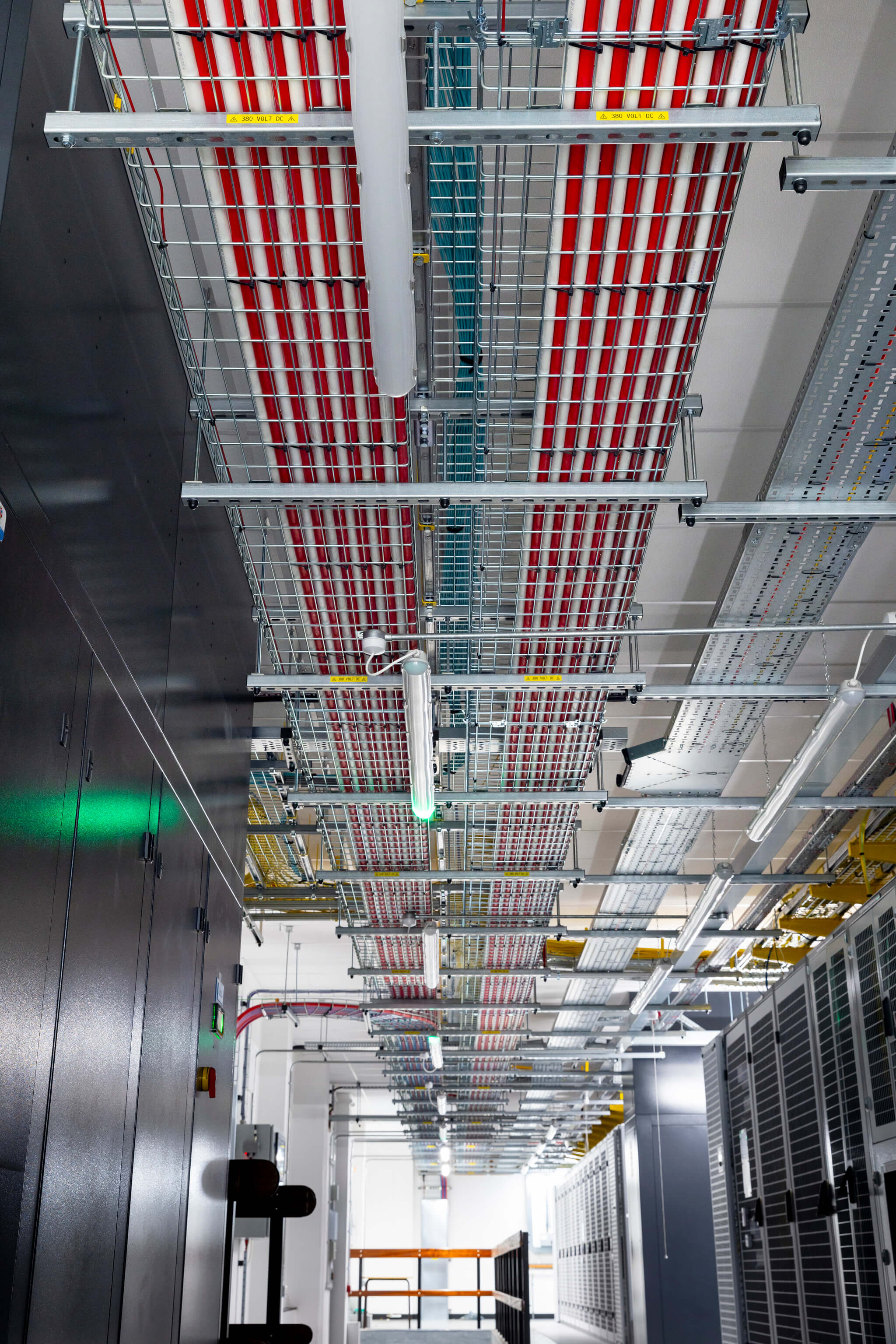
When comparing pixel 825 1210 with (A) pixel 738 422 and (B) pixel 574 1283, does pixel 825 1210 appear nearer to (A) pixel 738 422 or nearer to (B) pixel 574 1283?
(A) pixel 738 422

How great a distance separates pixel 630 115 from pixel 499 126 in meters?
0.32

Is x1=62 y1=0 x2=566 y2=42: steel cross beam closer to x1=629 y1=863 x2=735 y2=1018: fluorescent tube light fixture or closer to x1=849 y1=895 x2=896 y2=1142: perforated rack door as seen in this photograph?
x1=849 y1=895 x2=896 y2=1142: perforated rack door

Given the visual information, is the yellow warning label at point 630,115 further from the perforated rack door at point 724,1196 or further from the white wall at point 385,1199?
the white wall at point 385,1199

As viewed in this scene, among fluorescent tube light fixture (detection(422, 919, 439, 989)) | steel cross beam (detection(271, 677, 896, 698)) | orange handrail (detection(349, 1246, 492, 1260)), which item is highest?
steel cross beam (detection(271, 677, 896, 698))

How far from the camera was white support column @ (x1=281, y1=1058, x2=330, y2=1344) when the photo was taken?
13.8m

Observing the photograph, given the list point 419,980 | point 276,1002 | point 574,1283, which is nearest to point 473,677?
point 419,980

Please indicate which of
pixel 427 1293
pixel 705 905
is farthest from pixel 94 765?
pixel 427 1293

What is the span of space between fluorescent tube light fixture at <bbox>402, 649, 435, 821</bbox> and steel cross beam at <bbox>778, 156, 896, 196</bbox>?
2.15 meters

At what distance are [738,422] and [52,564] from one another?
12.3 feet

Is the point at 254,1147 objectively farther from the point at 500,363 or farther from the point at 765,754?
the point at 500,363

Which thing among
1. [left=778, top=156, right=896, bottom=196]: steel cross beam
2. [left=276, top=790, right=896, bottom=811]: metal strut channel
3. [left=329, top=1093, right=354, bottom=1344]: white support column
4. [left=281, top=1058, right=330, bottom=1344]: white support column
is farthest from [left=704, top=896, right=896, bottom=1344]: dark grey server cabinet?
[left=329, top=1093, right=354, bottom=1344]: white support column

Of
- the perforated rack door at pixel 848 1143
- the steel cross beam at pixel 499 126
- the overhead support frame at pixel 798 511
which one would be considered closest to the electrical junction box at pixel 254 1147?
the perforated rack door at pixel 848 1143

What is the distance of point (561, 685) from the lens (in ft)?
17.7

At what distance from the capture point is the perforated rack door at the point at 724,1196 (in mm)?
7480
